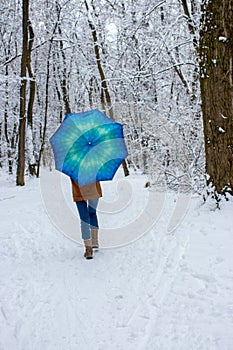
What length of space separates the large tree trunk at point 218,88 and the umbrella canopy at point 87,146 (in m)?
1.48

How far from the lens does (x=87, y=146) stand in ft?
15.6

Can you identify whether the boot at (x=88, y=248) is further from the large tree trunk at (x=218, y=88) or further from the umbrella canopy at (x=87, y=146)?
the large tree trunk at (x=218, y=88)

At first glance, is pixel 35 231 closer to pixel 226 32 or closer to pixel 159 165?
pixel 226 32

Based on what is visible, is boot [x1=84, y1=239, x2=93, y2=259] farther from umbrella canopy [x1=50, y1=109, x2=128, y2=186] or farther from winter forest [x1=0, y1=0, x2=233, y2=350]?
umbrella canopy [x1=50, y1=109, x2=128, y2=186]

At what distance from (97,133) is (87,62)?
17790 mm

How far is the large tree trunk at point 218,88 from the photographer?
4969 mm

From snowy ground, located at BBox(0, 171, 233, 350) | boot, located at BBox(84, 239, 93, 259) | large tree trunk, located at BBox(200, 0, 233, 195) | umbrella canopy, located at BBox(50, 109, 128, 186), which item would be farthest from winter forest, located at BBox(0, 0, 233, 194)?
boot, located at BBox(84, 239, 93, 259)

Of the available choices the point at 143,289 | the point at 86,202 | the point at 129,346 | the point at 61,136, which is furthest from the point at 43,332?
the point at 61,136

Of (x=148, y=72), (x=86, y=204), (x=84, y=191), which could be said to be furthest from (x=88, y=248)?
(x=148, y=72)

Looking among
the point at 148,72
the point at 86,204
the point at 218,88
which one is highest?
the point at 148,72

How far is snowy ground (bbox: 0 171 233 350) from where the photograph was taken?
273cm

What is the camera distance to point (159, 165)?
36.6 ft

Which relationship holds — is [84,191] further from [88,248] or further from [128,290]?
[128,290]

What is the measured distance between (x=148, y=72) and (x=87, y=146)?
9.29 meters
